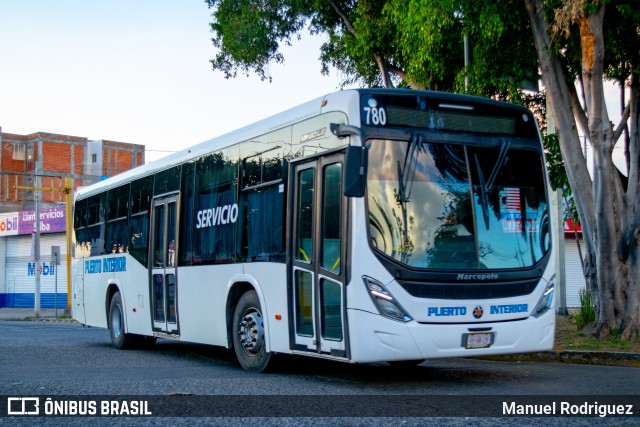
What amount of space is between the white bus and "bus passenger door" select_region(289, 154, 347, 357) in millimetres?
20

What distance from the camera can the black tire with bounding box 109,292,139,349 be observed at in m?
15.8

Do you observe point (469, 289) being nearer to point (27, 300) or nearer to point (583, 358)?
point (583, 358)

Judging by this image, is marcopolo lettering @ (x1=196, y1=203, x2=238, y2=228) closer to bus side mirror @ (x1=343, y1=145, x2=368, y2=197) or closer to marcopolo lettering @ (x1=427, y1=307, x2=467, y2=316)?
bus side mirror @ (x1=343, y1=145, x2=368, y2=197)

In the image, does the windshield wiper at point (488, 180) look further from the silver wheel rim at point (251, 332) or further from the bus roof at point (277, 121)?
the silver wheel rim at point (251, 332)

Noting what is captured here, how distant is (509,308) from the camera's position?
941 cm

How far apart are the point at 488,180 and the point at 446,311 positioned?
160cm

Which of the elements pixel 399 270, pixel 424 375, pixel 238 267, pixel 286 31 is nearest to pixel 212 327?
pixel 238 267

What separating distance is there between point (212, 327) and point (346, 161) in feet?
13.9

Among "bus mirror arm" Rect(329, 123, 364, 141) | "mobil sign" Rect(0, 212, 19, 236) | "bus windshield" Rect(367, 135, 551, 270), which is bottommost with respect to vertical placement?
"bus windshield" Rect(367, 135, 551, 270)

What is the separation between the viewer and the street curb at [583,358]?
12094 mm

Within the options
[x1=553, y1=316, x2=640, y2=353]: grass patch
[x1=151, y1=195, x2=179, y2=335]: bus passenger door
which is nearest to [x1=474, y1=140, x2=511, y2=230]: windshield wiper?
[x1=553, y1=316, x2=640, y2=353]: grass patch

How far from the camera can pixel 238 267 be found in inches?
446

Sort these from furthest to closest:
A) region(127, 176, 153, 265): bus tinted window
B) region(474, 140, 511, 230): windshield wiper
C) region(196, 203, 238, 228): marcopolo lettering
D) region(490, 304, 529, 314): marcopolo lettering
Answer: region(127, 176, 153, 265): bus tinted window → region(196, 203, 238, 228): marcopolo lettering → region(474, 140, 511, 230): windshield wiper → region(490, 304, 529, 314): marcopolo lettering

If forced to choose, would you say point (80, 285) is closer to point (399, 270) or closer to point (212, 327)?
point (212, 327)
